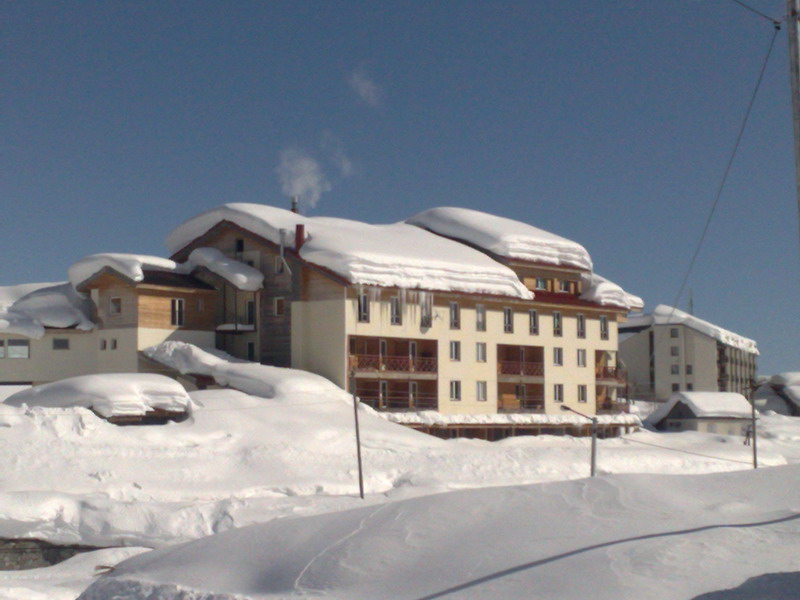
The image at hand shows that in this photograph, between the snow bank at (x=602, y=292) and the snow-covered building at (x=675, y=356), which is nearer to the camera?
the snow bank at (x=602, y=292)

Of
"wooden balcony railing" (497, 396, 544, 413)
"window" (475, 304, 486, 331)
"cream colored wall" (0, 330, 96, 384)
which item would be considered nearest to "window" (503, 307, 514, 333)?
"window" (475, 304, 486, 331)

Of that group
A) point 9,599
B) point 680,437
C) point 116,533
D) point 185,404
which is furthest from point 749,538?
point 680,437

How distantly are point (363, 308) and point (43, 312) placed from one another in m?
16.1

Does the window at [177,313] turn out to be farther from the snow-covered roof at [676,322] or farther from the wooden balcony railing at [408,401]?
the snow-covered roof at [676,322]

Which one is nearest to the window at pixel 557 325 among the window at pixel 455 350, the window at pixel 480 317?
the window at pixel 480 317

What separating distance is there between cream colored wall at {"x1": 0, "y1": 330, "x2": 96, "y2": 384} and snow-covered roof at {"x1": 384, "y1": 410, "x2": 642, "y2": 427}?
15.5m

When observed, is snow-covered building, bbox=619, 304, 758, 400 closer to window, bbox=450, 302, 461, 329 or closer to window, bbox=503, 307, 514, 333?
window, bbox=503, 307, 514, 333

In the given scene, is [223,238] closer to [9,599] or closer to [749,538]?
[9,599]

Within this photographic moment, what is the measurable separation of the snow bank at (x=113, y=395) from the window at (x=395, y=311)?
12.5 m

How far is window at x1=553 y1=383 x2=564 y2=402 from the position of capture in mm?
59219

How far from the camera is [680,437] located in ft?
202

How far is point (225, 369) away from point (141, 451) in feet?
29.7

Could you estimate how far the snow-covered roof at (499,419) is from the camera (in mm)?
50491

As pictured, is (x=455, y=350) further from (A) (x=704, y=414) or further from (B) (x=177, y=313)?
(A) (x=704, y=414)
